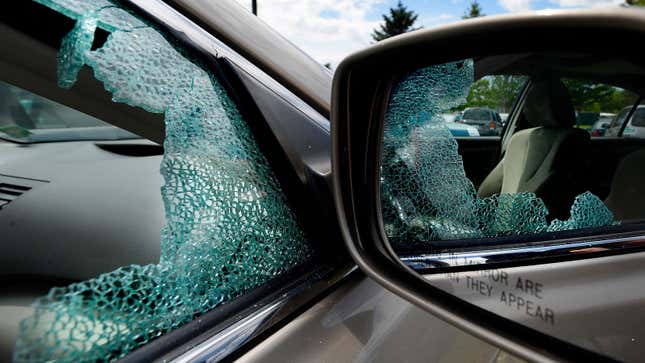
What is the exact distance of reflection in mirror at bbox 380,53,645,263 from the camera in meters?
1.44

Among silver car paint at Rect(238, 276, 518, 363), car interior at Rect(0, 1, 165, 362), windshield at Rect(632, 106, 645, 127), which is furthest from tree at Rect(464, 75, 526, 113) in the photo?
car interior at Rect(0, 1, 165, 362)

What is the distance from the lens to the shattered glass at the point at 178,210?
946 mm

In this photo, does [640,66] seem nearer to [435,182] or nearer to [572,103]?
[572,103]

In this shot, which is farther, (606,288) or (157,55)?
(606,288)

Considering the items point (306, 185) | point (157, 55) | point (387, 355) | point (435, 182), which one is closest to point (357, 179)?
point (306, 185)

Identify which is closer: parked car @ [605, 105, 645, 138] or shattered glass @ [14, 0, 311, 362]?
shattered glass @ [14, 0, 311, 362]

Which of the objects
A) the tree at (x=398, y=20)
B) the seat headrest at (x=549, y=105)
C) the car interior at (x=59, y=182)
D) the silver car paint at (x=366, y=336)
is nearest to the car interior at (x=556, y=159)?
the seat headrest at (x=549, y=105)

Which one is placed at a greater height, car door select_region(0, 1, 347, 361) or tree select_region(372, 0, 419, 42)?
tree select_region(372, 0, 419, 42)

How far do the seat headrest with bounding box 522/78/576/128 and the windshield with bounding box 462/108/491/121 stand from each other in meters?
0.12

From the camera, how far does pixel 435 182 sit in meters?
1.56

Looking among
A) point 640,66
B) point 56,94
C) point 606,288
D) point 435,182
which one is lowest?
point 606,288

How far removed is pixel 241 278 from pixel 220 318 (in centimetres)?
15

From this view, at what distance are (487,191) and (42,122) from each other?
122 centimetres

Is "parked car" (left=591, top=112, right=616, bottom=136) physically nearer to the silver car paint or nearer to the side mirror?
the side mirror
